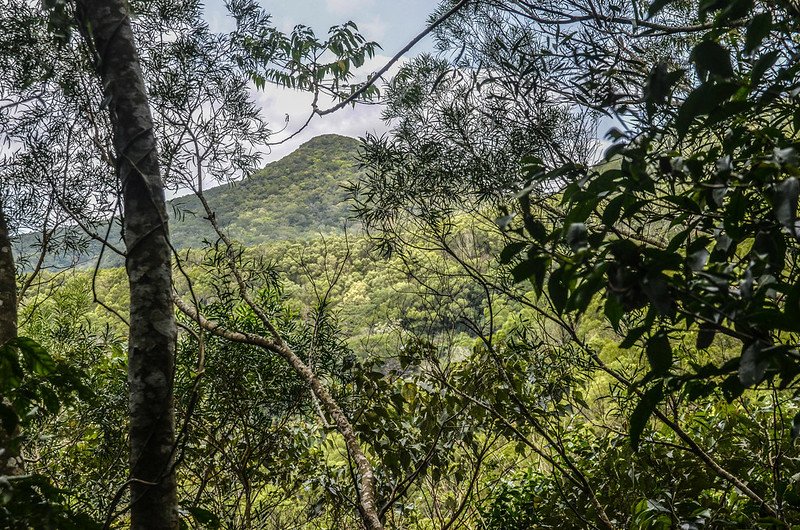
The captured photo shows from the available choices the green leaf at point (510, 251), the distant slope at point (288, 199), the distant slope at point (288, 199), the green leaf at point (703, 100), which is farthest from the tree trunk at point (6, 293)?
the distant slope at point (288, 199)

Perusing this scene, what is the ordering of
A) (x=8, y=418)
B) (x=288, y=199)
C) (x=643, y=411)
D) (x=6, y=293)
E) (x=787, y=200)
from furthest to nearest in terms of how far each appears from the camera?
(x=288, y=199) → (x=6, y=293) → (x=8, y=418) → (x=643, y=411) → (x=787, y=200)

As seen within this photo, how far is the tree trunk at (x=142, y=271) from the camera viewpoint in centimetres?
103

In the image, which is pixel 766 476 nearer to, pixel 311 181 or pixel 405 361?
pixel 405 361

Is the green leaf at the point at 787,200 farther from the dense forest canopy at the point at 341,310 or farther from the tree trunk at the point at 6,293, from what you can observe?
the tree trunk at the point at 6,293

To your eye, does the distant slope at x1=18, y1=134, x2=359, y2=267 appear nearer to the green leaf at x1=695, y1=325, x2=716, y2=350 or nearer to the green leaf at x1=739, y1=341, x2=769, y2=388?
the green leaf at x1=695, y1=325, x2=716, y2=350

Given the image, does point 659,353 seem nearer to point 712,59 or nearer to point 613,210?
point 613,210

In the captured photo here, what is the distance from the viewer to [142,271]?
114 centimetres

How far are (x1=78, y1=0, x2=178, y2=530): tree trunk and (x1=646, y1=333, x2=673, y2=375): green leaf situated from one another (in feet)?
2.76

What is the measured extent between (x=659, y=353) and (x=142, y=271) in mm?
985

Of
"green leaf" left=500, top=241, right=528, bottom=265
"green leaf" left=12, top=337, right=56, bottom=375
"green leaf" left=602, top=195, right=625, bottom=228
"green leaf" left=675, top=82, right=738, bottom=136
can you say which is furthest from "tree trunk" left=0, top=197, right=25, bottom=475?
"green leaf" left=675, top=82, right=738, bottom=136

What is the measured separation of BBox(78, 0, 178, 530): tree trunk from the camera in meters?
1.03

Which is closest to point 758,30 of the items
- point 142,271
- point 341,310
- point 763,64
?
point 763,64

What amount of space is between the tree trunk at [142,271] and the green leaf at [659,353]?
84 centimetres

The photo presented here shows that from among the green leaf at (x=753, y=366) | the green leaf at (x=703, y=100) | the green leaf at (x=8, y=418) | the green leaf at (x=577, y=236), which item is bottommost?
the green leaf at (x=753, y=366)
